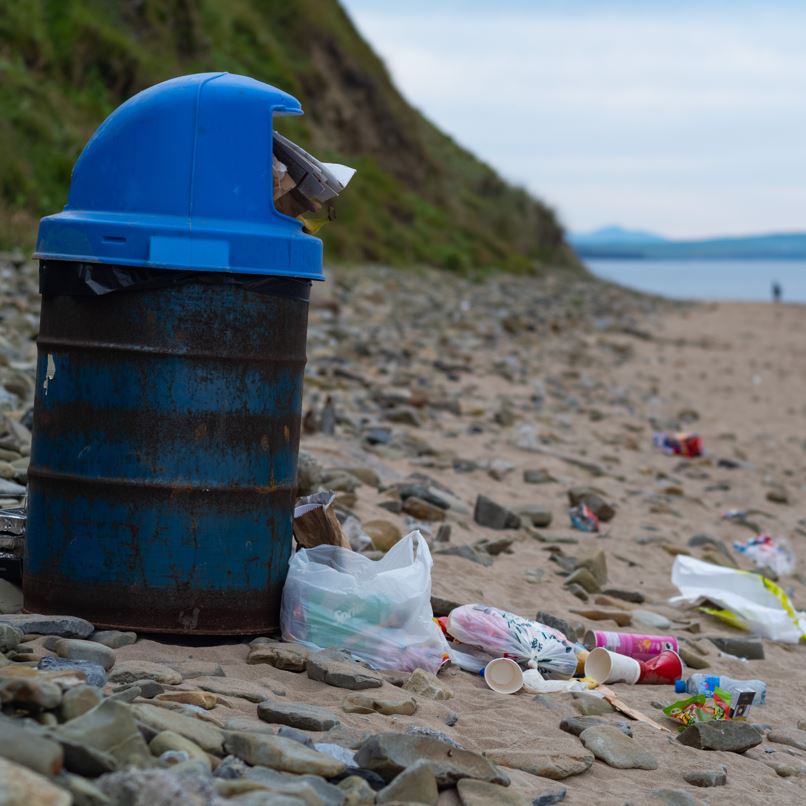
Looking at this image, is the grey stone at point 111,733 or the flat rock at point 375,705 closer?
the grey stone at point 111,733

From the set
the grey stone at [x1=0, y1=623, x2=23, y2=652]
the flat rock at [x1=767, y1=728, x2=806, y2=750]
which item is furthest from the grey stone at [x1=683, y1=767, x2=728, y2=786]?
the grey stone at [x1=0, y1=623, x2=23, y2=652]

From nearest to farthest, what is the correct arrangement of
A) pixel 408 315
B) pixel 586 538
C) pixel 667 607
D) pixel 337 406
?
pixel 667 607 → pixel 586 538 → pixel 337 406 → pixel 408 315

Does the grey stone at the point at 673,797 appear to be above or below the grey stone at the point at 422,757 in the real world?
below

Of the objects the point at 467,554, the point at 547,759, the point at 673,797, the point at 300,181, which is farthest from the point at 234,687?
the point at 467,554

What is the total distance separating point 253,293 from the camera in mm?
3463

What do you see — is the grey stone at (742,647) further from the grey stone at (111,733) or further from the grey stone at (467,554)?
the grey stone at (111,733)

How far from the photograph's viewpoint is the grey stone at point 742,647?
485 centimetres

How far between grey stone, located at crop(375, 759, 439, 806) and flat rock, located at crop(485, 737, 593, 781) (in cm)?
42

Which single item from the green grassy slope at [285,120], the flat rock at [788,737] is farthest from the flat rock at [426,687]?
the green grassy slope at [285,120]

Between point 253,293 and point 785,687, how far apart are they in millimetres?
2542

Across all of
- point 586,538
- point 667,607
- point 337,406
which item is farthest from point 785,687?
point 337,406

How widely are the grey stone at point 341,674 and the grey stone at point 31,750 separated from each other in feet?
4.07

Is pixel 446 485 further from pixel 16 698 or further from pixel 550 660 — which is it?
pixel 16 698

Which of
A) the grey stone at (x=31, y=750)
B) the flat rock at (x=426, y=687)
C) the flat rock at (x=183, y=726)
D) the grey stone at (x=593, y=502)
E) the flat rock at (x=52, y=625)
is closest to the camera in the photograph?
the grey stone at (x=31, y=750)
